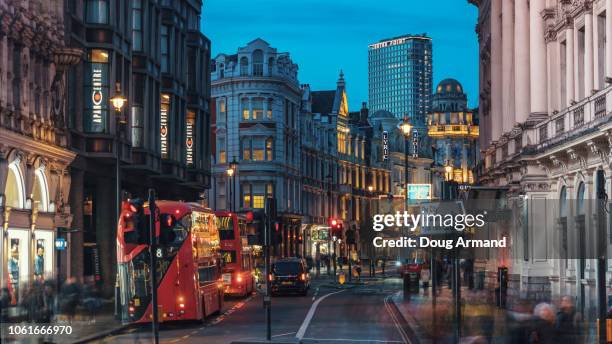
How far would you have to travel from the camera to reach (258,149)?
106500mm

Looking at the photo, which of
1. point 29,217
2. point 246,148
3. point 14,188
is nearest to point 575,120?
point 14,188

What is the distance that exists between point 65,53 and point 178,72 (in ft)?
72.8

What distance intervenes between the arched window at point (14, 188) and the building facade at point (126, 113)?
3.53m

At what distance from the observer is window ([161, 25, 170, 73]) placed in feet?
211

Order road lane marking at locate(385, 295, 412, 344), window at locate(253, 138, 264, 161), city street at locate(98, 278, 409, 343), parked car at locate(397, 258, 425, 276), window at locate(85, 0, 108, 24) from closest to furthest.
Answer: city street at locate(98, 278, 409, 343) → road lane marking at locate(385, 295, 412, 344) → window at locate(85, 0, 108, 24) → parked car at locate(397, 258, 425, 276) → window at locate(253, 138, 264, 161)

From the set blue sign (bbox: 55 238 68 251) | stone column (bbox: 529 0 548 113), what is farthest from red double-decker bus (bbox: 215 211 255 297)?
stone column (bbox: 529 0 548 113)

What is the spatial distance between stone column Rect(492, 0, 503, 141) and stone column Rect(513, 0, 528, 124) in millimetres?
8440

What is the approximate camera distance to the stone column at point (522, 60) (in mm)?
49125

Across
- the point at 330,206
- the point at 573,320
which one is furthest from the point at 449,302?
the point at 330,206

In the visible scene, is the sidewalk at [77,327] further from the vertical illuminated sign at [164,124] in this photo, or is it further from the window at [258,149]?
the window at [258,149]

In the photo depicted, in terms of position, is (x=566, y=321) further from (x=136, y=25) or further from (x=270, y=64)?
(x=270, y=64)

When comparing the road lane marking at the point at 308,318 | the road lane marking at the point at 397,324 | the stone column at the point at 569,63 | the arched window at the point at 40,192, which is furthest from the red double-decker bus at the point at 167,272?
the stone column at the point at 569,63

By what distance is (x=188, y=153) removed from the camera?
7169 centimetres

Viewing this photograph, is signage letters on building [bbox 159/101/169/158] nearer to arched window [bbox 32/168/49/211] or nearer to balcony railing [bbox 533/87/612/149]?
arched window [bbox 32/168/49/211]
